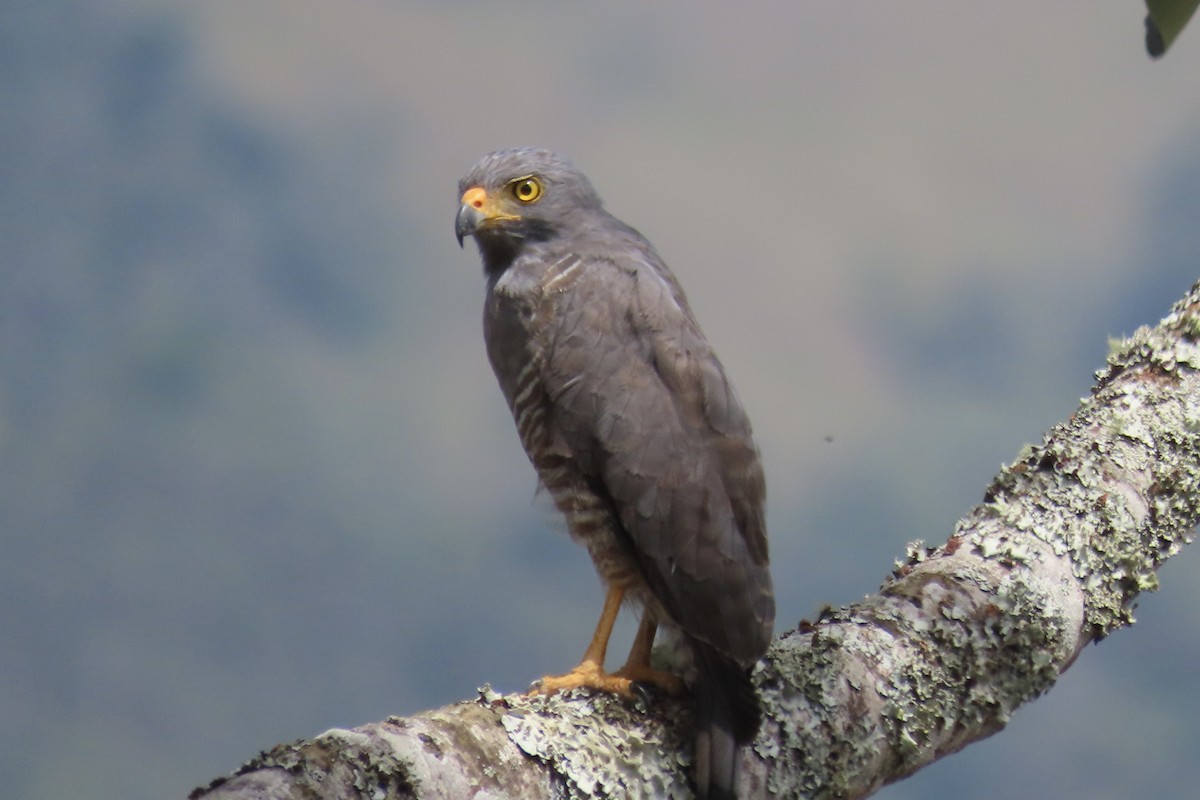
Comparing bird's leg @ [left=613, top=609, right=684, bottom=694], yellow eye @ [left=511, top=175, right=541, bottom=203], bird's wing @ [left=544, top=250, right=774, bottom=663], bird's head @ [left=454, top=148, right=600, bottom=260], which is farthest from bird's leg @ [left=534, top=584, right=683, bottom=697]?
yellow eye @ [left=511, top=175, right=541, bottom=203]

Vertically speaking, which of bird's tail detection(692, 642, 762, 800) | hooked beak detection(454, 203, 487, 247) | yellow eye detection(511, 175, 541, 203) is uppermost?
yellow eye detection(511, 175, 541, 203)

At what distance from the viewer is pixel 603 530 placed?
3000 mm

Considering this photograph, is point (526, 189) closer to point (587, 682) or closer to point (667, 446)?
point (667, 446)

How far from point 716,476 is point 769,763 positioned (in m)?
0.71

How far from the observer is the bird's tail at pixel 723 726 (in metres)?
2.54

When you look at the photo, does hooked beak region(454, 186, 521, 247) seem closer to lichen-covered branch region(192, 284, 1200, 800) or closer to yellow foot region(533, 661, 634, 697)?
yellow foot region(533, 661, 634, 697)

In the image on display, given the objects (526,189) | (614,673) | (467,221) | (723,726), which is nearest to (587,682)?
(614,673)

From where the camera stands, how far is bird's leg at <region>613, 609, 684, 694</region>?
2814 mm

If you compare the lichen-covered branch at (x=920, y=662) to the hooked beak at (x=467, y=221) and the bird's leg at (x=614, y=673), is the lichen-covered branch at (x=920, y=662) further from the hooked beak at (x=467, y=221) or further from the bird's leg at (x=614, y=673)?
the hooked beak at (x=467, y=221)

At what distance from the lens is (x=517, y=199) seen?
353cm

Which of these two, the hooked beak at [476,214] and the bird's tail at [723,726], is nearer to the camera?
the bird's tail at [723,726]

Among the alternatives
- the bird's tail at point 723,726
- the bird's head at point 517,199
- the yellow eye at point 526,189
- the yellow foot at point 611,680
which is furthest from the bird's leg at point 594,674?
the yellow eye at point 526,189

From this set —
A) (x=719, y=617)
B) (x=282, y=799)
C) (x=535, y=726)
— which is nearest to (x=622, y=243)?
(x=719, y=617)

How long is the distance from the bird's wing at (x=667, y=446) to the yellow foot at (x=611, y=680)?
150mm
